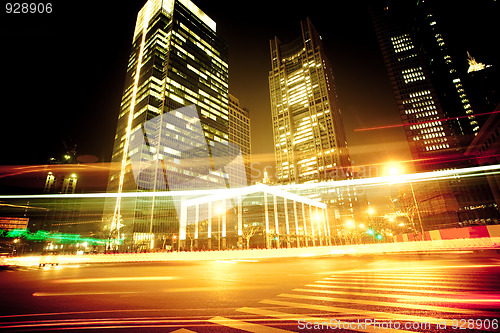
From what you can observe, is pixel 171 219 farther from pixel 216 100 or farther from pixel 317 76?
pixel 317 76

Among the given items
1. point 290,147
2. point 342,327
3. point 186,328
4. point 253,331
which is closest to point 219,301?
point 186,328

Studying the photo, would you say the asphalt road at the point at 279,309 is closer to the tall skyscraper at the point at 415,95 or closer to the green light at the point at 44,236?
the green light at the point at 44,236

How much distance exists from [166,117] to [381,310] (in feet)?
318

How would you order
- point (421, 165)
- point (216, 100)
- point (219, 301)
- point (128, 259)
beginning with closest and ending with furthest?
point (219, 301) < point (128, 259) < point (421, 165) < point (216, 100)

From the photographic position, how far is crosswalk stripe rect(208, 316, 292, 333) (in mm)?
3950

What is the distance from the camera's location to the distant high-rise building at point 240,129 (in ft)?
469

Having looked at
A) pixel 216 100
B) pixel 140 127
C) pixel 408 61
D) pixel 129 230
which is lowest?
pixel 129 230

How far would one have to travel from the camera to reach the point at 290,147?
148250mm

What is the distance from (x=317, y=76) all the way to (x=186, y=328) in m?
158

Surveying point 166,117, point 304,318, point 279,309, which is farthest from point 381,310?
point 166,117

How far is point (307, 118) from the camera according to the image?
5625 inches

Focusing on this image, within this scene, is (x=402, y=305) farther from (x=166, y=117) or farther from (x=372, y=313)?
(x=166, y=117)

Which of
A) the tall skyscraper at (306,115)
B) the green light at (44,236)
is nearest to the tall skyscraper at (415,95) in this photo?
the tall skyscraper at (306,115)

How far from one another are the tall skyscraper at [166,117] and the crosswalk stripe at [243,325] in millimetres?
70985
